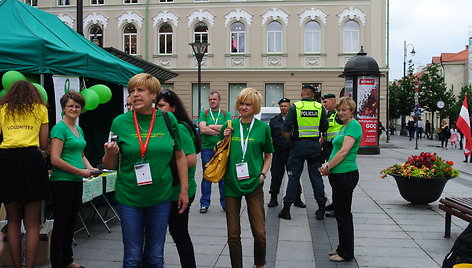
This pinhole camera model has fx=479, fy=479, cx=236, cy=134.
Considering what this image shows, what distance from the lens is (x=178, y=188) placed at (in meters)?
3.82

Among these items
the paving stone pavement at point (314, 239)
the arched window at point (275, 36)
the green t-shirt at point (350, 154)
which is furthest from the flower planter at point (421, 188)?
the arched window at point (275, 36)

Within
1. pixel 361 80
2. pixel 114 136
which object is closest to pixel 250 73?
pixel 361 80

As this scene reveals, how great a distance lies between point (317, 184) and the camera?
7.19m

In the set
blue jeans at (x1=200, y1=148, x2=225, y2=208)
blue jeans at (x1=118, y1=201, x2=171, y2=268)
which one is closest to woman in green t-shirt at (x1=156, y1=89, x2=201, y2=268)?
blue jeans at (x1=118, y1=201, x2=171, y2=268)

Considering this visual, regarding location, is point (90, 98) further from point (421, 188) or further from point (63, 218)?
point (421, 188)

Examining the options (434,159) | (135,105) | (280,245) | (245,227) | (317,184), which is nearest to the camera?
(135,105)

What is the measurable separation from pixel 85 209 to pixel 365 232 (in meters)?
4.27

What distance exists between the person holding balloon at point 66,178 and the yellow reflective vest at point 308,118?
3418 mm

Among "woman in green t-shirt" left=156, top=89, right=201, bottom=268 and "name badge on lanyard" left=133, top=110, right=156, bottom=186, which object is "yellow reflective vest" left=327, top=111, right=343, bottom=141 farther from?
"name badge on lanyard" left=133, top=110, right=156, bottom=186

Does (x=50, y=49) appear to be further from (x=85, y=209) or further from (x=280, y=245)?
(x=280, y=245)

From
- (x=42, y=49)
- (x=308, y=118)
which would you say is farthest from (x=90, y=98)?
(x=308, y=118)

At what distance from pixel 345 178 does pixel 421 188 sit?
11.1ft

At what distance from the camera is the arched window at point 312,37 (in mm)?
30516

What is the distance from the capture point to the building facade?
30188mm
